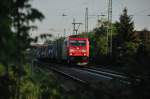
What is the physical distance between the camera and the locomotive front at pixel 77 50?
45250 mm

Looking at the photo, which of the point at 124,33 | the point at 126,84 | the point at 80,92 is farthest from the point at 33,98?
the point at 124,33

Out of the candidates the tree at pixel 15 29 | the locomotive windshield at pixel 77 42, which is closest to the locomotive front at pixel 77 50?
the locomotive windshield at pixel 77 42

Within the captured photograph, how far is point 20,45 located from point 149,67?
3.66 m

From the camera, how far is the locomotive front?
45250 millimetres

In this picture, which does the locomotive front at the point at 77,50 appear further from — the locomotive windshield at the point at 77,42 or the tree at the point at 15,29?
the tree at the point at 15,29

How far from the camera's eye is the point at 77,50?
151ft

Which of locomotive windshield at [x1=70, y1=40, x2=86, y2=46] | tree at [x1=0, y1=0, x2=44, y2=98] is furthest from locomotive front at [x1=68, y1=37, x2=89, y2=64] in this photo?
tree at [x1=0, y1=0, x2=44, y2=98]

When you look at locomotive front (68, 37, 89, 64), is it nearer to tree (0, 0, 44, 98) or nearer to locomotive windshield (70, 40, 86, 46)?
locomotive windshield (70, 40, 86, 46)

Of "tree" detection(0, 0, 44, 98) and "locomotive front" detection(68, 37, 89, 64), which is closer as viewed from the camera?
"tree" detection(0, 0, 44, 98)

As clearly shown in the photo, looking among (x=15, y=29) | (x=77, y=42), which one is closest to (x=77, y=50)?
(x=77, y=42)

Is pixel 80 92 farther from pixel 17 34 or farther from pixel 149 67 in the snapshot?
pixel 17 34

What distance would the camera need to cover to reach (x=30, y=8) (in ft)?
21.2

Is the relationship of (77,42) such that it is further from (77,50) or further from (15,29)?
(15,29)

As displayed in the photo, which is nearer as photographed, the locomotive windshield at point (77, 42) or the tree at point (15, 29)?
the tree at point (15, 29)
